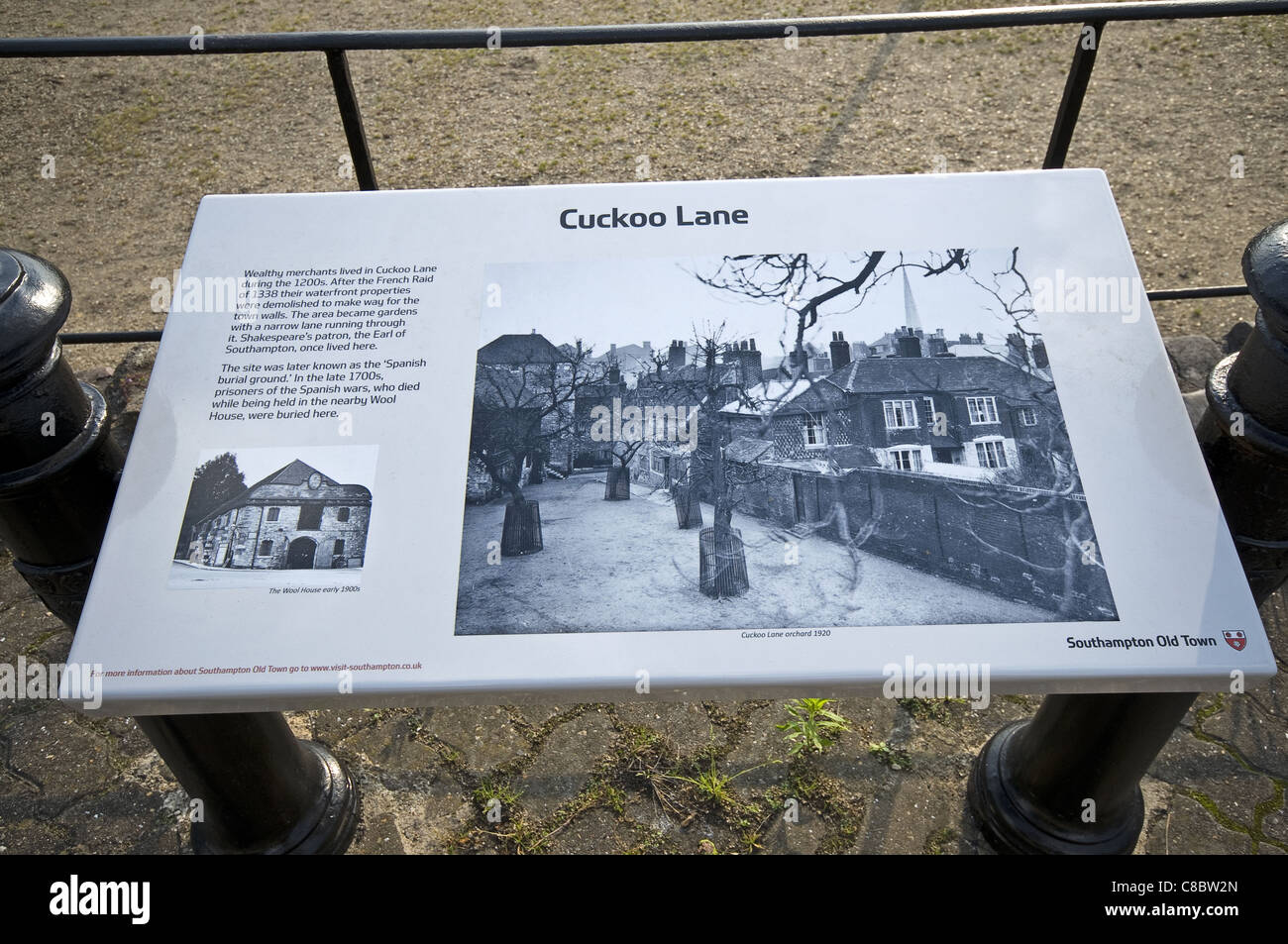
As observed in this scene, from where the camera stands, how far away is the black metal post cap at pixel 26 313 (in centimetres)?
138

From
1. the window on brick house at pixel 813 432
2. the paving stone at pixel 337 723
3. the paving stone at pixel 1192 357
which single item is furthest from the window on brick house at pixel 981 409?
the paving stone at pixel 1192 357

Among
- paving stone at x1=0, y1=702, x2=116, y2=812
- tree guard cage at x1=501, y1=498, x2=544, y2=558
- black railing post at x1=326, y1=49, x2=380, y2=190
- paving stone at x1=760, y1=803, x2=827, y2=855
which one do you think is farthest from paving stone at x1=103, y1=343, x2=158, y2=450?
paving stone at x1=760, y1=803, x2=827, y2=855

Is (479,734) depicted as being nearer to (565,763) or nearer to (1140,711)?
(565,763)

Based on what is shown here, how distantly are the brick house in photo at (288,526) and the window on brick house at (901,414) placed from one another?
79 centimetres

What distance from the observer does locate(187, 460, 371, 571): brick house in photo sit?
1.41 metres

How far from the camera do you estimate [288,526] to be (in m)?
1.41

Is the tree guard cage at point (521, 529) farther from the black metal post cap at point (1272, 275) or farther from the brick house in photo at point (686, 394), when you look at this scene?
the black metal post cap at point (1272, 275)

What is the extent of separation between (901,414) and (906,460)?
0.08m

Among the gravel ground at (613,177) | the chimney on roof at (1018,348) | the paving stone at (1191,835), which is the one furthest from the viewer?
the gravel ground at (613,177)

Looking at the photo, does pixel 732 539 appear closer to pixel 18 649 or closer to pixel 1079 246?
pixel 1079 246

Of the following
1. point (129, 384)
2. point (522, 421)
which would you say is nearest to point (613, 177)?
point (129, 384)

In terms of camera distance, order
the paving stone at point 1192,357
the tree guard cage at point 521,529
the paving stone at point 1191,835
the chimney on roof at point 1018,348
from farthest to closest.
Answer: the paving stone at point 1192,357
the paving stone at point 1191,835
the chimney on roof at point 1018,348
the tree guard cage at point 521,529

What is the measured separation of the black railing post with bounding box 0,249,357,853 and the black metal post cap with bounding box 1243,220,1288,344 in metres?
1.70

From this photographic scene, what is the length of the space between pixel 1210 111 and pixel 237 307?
4438 millimetres
